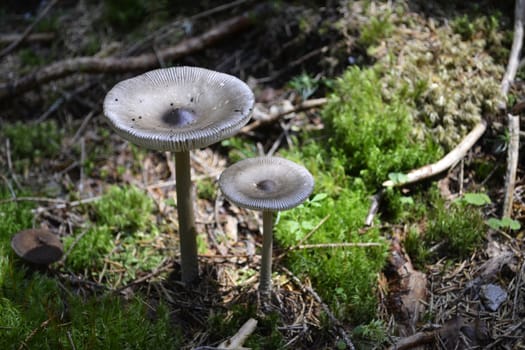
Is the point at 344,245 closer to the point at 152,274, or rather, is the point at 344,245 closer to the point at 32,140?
the point at 152,274

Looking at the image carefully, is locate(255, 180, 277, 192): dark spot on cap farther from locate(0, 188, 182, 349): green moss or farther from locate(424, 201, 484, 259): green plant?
locate(424, 201, 484, 259): green plant

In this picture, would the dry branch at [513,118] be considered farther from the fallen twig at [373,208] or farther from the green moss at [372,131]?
the fallen twig at [373,208]

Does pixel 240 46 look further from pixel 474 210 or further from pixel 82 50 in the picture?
pixel 474 210

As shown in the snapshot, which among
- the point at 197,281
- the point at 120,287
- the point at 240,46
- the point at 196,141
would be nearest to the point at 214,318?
the point at 197,281

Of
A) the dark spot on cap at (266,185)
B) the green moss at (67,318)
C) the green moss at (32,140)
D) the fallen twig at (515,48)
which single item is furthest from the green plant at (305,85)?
the green moss at (67,318)

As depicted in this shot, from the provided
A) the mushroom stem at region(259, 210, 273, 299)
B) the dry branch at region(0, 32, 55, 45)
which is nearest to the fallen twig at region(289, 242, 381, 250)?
the mushroom stem at region(259, 210, 273, 299)

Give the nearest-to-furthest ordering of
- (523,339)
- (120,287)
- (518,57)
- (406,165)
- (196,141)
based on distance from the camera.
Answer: (196,141)
(523,339)
(120,287)
(406,165)
(518,57)

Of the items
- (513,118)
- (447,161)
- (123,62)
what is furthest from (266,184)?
(123,62)
